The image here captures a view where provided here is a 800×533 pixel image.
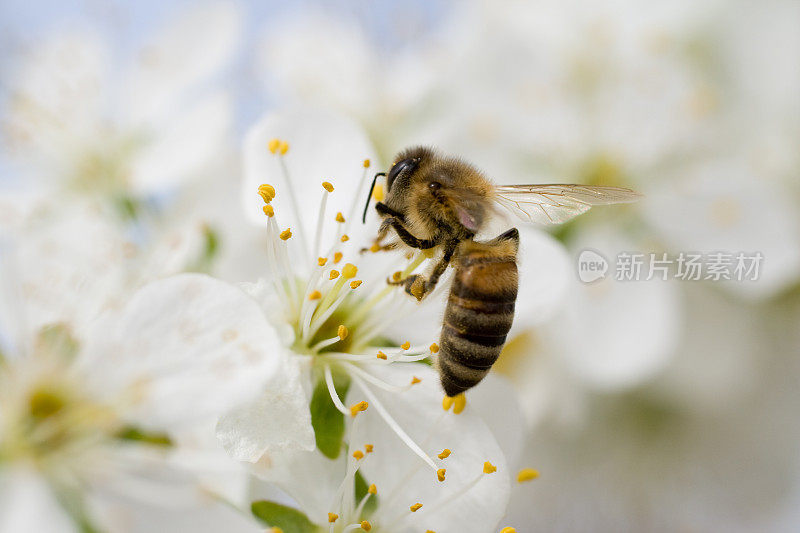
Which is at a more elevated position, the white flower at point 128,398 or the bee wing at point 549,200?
the bee wing at point 549,200

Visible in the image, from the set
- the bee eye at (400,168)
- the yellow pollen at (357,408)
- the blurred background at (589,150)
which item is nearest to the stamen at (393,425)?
the yellow pollen at (357,408)

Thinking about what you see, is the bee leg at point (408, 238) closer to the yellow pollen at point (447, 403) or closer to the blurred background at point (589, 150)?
the yellow pollen at point (447, 403)

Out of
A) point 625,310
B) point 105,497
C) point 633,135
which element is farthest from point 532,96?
point 105,497

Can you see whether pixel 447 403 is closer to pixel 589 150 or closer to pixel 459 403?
pixel 459 403

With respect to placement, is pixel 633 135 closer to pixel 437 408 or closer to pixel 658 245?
pixel 658 245

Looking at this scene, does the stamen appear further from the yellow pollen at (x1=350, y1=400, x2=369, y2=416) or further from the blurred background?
the blurred background

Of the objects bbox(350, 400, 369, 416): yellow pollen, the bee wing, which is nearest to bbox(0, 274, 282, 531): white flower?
bbox(350, 400, 369, 416): yellow pollen

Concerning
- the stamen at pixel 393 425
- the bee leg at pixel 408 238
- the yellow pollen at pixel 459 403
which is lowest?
the stamen at pixel 393 425
